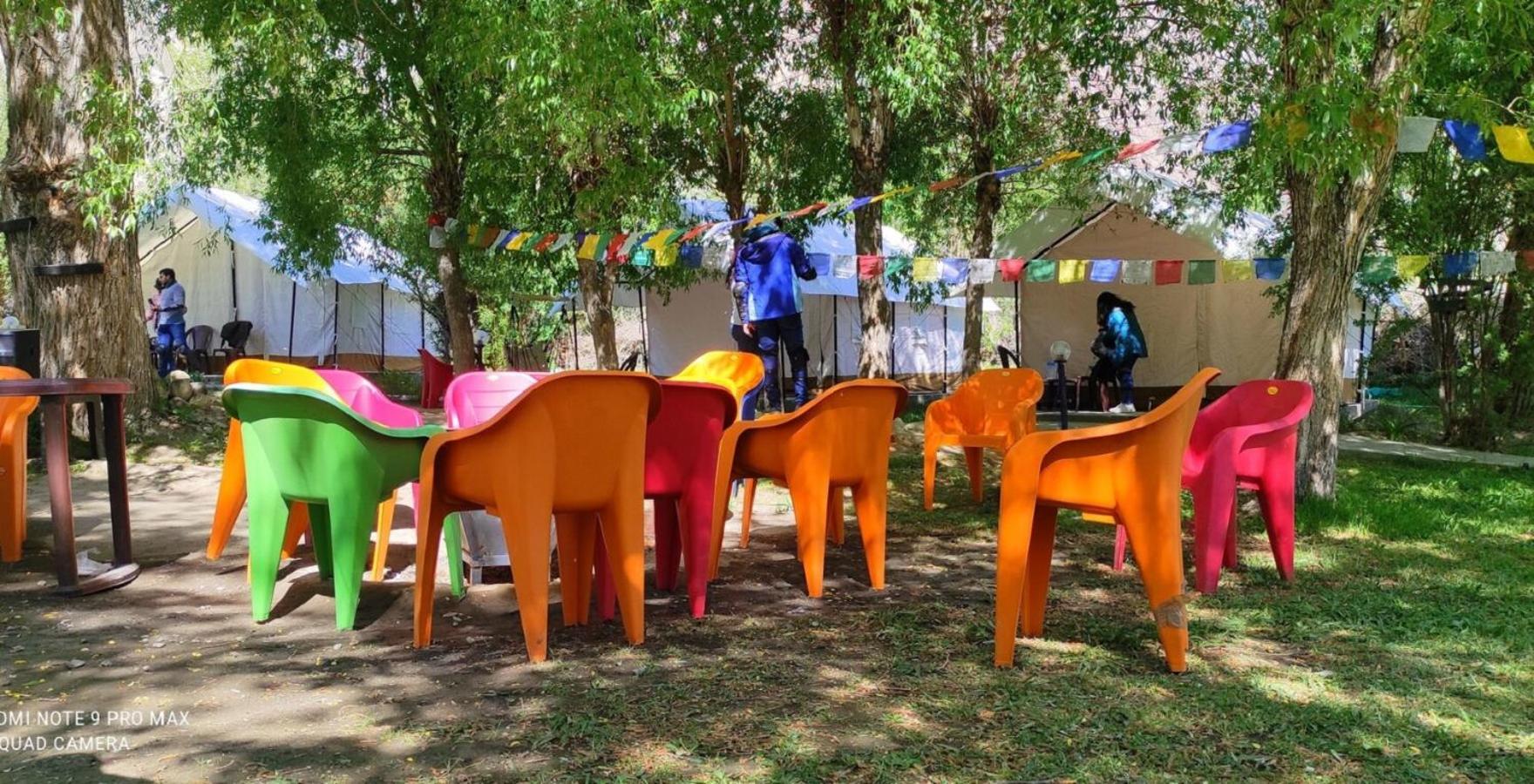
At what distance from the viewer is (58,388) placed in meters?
4.05

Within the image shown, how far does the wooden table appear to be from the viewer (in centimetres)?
408

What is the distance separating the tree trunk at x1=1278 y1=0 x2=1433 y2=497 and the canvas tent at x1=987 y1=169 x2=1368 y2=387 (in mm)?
7121

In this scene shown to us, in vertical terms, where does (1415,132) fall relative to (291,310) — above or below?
above

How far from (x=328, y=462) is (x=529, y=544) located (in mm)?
810

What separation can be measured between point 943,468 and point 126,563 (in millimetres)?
5362

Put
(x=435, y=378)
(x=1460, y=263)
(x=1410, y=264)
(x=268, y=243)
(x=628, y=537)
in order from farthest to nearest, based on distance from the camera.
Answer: (x=268, y=243) → (x=435, y=378) → (x=1460, y=263) → (x=1410, y=264) → (x=628, y=537)

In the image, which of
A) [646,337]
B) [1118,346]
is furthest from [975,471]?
[646,337]

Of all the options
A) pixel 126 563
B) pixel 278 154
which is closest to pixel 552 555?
pixel 126 563

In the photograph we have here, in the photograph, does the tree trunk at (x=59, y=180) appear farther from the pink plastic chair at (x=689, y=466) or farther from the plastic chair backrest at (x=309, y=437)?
the pink plastic chair at (x=689, y=466)

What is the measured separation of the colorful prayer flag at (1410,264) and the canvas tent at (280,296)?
1352 cm

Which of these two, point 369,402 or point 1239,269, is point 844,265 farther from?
point 369,402

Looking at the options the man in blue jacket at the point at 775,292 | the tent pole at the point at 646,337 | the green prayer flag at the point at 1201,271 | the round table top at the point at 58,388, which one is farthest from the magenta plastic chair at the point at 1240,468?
the tent pole at the point at 646,337

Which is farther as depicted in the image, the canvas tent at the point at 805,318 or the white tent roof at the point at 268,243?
the white tent roof at the point at 268,243

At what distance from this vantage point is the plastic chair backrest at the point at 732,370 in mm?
5863
